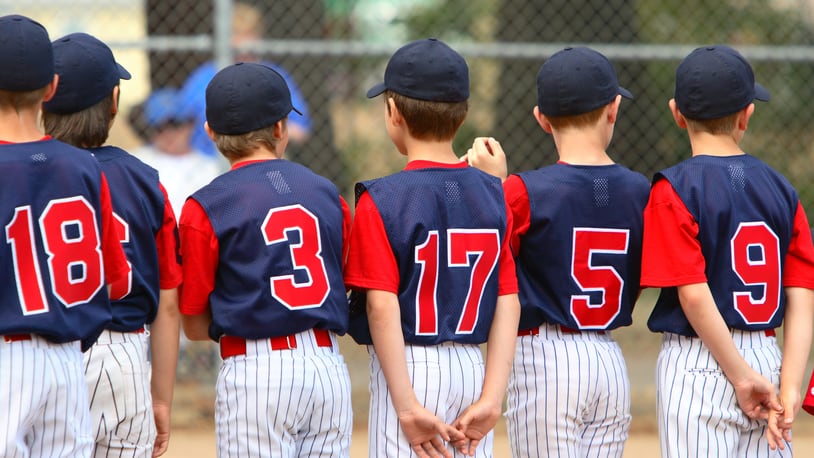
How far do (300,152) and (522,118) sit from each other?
1.71 meters

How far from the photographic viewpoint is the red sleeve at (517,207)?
3342 mm

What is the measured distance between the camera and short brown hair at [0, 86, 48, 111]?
280cm

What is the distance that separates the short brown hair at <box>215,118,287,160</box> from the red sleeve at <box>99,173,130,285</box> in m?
0.38

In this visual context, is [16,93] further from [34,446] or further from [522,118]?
[522,118]

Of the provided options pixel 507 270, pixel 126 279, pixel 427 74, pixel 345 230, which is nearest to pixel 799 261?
pixel 507 270

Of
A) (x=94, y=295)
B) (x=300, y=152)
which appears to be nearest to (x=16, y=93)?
(x=94, y=295)

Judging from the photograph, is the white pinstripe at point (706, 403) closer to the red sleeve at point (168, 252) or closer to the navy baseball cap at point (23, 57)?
the red sleeve at point (168, 252)

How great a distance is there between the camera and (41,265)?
2760mm

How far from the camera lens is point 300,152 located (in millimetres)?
8023

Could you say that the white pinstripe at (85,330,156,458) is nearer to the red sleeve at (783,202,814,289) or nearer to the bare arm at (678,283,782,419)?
the bare arm at (678,283,782,419)

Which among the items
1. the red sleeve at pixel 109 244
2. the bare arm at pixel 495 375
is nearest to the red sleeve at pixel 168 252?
the red sleeve at pixel 109 244

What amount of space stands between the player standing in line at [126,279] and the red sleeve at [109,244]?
7 centimetres

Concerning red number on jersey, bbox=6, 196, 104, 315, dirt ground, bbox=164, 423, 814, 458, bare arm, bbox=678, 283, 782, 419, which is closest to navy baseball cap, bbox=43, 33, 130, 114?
red number on jersey, bbox=6, 196, 104, 315

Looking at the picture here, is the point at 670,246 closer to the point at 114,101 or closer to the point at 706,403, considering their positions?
the point at 706,403
